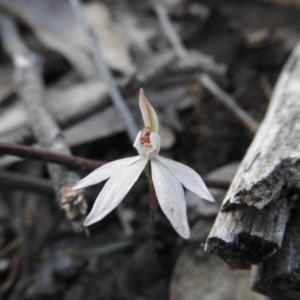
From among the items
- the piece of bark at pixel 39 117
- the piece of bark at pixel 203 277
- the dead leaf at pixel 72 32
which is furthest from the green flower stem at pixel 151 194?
the dead leaf at pixel 72 32

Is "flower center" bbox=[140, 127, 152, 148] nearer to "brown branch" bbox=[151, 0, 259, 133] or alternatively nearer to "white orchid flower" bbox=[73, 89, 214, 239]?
"white orchid flower" bbox=[73, 89, 214, 239]

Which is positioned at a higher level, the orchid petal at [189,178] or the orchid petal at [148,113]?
the orchid petal at [148,113]

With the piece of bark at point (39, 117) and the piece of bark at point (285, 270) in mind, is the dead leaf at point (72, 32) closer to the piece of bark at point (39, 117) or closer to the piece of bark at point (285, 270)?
the piece of bark at point (39, 117)

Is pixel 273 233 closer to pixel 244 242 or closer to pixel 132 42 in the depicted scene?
pixel 244 242

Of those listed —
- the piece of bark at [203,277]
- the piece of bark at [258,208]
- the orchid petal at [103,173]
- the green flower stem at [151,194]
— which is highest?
the orchid petal at [103,173]

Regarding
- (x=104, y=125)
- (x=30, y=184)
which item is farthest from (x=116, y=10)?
(x=30, y=184)

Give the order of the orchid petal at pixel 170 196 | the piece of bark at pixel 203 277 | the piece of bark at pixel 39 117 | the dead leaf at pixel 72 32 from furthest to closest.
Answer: the dead leaf at pixel 72 32 → the piece of bark at pixel 203 277 → the piece of bark at pixel 39 117 → the orchid petal at pixel 170 196

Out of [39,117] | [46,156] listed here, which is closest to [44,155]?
[46,156]
